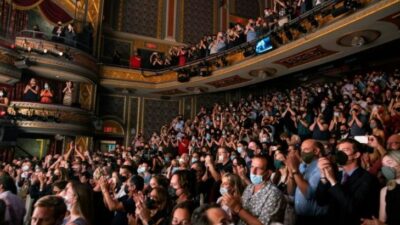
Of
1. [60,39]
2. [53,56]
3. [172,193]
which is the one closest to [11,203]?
[172,193]

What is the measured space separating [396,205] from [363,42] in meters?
6.35

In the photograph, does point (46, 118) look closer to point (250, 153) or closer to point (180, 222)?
point (250, 153)

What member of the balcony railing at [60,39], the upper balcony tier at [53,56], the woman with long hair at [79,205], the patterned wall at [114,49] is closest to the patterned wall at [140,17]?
the patterned wall at [114,49]

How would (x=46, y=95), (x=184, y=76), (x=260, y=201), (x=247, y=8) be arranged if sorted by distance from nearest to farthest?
(x=260, y=201) → (x=46, y=95) → (x=184, y=76) → (x=247, y=8)

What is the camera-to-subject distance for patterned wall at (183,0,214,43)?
15484 millimetres

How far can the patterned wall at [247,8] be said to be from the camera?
16609 millimetres

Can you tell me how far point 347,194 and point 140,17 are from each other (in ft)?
45.8

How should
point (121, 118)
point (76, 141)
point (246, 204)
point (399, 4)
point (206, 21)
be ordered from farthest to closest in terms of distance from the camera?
point (206, 21) < point (121, 118) < point (76, 141) < point (399, 4) < point (246, 204)

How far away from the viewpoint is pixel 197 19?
51.6ft

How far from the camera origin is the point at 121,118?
46.0 feet

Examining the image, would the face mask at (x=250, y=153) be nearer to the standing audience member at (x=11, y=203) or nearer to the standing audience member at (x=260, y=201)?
the standing audience member at (x=260, y=201)

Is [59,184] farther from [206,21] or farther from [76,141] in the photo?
[206,21]

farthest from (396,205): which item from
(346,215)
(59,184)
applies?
(59,184)

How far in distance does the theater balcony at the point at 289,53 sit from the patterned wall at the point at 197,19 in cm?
311
